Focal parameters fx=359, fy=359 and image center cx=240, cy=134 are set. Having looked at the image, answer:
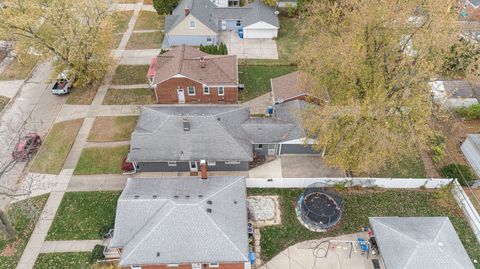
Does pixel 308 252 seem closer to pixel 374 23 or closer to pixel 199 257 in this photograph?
pixel 199 257

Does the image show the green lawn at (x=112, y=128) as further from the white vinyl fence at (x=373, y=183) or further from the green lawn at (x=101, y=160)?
the white vinyl fence at (x=373, y=183)

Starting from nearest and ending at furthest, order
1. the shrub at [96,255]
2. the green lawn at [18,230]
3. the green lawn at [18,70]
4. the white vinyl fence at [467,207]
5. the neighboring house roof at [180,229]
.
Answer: the neighboring house roof at [180,229] < the shrub at [96,255] < the green lawn at [18,230] < the white vinyl fence at [467,207] < the green lawn at [18,70]

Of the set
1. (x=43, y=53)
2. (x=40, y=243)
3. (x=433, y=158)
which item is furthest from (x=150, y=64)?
(x=433, y=158)

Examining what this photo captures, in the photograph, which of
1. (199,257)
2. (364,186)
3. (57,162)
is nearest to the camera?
(199,257)

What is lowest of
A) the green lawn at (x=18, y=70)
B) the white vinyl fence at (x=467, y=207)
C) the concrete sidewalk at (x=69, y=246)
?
the concrete sidewalk at (x=69, y=246)

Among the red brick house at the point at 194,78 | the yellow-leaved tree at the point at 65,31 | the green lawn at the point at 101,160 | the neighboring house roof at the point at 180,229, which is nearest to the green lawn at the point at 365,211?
the neighboring house roof at the point at 180,229

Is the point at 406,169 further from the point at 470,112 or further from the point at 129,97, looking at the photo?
the point at 129,97

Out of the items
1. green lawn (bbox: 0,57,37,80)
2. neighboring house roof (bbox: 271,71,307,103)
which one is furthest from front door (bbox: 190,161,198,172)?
green lawn (bbox: 0,57,37,80)

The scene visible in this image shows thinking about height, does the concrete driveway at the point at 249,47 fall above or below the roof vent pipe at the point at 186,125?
below
